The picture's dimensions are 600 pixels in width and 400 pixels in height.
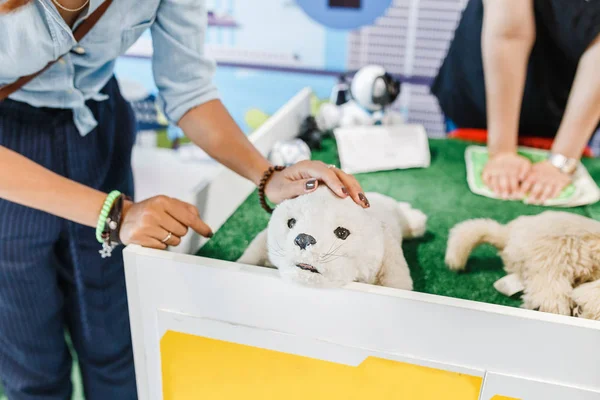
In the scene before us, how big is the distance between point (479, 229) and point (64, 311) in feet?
2.46

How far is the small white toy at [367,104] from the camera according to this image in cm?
146

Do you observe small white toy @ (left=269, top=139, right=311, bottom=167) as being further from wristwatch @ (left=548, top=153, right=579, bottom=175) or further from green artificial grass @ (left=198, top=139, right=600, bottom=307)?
wristwatch @ (left=548, top=153, right=579, bottom=175)

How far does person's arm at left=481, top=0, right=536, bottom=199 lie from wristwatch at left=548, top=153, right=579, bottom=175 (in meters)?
0.06

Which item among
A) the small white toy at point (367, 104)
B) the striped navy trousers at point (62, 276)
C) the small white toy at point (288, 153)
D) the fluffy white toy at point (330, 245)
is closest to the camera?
the fluffy white toy at point (330, 245)

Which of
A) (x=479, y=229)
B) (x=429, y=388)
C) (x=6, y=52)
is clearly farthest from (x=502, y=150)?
(x=6, y=52)

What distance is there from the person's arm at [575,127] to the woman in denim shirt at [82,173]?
1.96 ft

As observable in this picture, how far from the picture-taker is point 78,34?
0.79 metres

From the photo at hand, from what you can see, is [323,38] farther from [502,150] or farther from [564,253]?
[564,253]

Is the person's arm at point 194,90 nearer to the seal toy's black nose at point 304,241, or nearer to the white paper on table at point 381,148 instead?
the seal toy's black nose at point 304,241

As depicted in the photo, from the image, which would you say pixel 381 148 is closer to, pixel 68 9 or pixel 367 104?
pixel 367 104

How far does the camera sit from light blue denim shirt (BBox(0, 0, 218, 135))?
73 cm

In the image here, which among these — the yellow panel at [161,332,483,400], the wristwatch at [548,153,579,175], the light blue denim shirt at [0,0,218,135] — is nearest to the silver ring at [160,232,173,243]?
the yellow panel at [161,332,483,400]

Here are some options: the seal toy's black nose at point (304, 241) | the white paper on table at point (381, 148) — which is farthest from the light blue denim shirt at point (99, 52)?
the white paper on table at point (381, 148)

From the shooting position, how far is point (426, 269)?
3.13 feet
